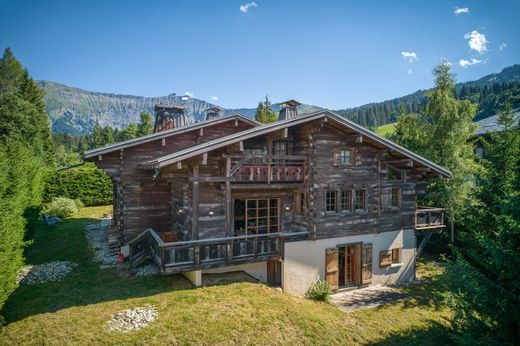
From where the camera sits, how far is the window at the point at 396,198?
18000mm

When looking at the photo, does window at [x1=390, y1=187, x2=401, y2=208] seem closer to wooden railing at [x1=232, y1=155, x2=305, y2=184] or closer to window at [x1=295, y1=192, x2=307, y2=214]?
window at [x1=295, y1=192, x2=307, y2=214]

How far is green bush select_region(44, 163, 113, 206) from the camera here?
30625mm

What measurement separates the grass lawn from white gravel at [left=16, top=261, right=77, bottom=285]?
1.87ft

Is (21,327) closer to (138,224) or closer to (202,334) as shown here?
(202,334)

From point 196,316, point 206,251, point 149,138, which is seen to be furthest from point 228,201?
point 149,138

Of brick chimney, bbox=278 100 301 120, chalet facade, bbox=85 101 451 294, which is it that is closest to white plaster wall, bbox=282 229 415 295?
chalet facade, bbox=85 101 451 294

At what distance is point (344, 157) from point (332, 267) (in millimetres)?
6058

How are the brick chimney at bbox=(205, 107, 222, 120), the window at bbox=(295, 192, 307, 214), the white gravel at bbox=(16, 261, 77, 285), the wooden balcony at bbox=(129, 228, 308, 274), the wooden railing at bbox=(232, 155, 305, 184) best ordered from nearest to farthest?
the wooden balcony at bbox=(129, 228, 308, 274) < the white gravel at bbox=(16, 261, 77, 285) < the wooden railing at bbox=(232, 155, 305, 184) < the window at bbox=(295, 192, 307, 214) < the brick chimney at bbox=(205, 107, 222, 120)

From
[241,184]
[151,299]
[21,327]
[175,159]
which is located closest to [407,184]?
[241,184]

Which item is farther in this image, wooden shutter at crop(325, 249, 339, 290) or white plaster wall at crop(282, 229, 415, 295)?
wooden shutter at crop(325, 249, 339, 290)

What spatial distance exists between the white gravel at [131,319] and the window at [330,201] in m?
9.84

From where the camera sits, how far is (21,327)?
941cm

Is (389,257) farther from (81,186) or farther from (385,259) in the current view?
(81,186)

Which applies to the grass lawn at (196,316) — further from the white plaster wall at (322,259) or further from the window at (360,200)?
the window at (360,200)
